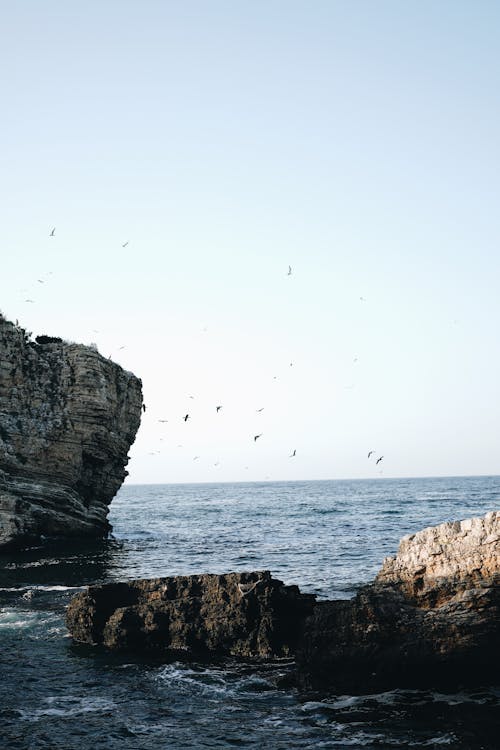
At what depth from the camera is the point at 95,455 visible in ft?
140

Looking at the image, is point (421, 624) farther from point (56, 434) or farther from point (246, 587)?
point (56, 434)

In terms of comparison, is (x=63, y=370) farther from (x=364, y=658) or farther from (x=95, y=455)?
(x=364, y=658)

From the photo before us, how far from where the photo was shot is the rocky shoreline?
13.1m

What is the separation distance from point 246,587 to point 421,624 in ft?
16.5

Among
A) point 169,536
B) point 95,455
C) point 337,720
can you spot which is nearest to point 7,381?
point 95,455

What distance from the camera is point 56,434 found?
130ft

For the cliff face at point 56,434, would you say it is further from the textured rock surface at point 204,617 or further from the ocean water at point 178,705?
the textured rock surface at point 204,617

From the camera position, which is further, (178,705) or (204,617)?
(204,617)

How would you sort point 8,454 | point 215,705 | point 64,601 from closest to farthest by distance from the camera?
point 215,705
point 64,601
point 8,454

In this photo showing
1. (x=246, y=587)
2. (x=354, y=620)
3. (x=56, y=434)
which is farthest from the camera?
(x=56, y=434)

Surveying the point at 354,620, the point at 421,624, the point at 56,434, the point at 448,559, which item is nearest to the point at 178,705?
the point at 354,620

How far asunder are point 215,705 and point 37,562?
20.9m

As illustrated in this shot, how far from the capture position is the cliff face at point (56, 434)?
36750 millimetres

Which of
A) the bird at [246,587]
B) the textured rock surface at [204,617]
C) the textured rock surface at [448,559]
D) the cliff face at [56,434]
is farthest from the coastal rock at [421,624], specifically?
the cliff face at [56,434]
